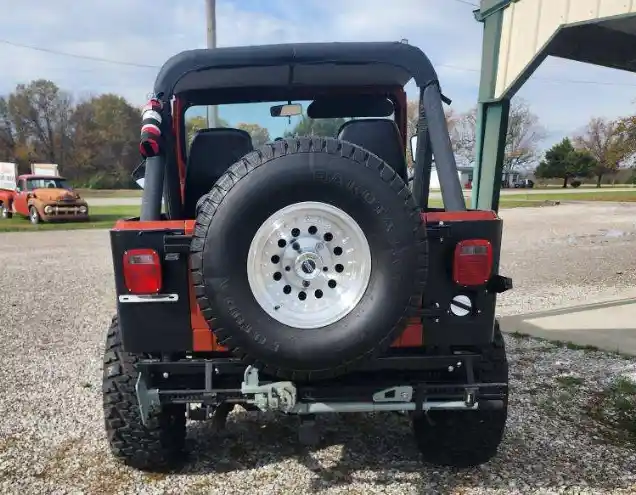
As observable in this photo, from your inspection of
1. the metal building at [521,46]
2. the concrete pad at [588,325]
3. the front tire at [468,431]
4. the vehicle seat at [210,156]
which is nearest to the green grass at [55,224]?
the metal building at [521,46]

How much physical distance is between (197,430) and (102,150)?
57965mm

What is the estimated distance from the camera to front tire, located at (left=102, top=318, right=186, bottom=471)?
2.85 m

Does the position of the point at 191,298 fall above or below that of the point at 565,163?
below

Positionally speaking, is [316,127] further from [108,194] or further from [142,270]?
[108,194]

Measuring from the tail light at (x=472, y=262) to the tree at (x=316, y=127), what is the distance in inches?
64.9

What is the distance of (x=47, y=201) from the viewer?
63.6ft

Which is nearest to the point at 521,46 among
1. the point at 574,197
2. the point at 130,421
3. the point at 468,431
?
the point at 468,431

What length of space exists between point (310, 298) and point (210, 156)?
1.47 m

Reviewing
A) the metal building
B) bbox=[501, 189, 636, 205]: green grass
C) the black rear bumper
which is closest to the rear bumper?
the black rear bumper

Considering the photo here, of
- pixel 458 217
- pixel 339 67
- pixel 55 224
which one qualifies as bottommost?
pixel 55 224

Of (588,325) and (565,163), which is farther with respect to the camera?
(565,163)

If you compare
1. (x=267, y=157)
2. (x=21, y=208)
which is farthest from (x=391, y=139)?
(x=21, y=208)

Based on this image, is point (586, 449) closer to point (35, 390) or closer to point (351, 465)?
point (351, 465)

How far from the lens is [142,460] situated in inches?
117
